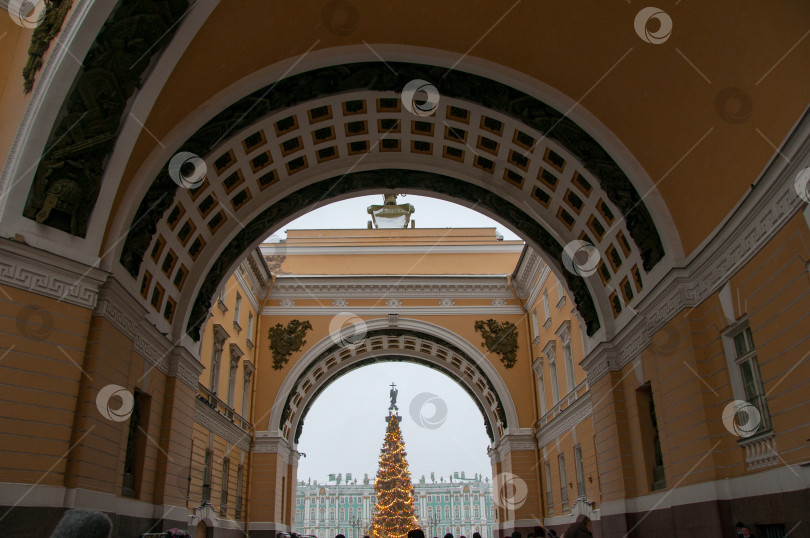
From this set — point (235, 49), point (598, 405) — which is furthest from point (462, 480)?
point (235, 49)

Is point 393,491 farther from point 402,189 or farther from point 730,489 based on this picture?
A: point 730,489

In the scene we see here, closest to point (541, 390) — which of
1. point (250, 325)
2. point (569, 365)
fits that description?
point (569, 365)

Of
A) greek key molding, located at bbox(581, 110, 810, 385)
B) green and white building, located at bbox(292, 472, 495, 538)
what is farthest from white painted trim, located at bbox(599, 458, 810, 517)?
green and white building, located at bbox(292, 472, 495, 538)

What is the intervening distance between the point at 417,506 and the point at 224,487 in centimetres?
7491

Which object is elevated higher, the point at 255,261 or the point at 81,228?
the point at 255,261

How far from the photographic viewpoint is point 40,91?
963 cm

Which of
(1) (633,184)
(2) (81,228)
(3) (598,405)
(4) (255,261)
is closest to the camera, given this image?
(2) (81,228)

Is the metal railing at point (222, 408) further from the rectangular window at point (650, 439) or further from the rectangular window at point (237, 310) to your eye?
the rectangular window at point (650, 439)

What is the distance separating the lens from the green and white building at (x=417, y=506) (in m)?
93.4

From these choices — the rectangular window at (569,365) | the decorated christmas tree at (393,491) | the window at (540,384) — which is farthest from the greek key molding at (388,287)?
the decorated christmas tree at (393,491)

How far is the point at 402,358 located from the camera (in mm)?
33438

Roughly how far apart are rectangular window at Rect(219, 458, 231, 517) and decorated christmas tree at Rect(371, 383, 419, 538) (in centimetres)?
2949

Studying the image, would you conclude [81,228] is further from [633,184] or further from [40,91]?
[633,184]

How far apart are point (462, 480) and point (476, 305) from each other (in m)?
74.7
